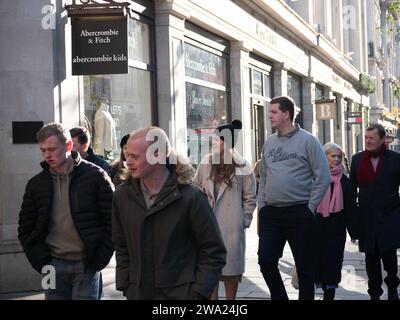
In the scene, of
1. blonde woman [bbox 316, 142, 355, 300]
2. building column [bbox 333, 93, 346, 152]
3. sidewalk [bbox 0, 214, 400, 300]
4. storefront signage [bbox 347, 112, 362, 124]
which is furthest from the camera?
storefront signage [bbox 347, 112, 362, 124]

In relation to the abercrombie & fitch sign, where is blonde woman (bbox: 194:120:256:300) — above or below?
below

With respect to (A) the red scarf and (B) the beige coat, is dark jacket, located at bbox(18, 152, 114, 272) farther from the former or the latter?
(A) the red scarf

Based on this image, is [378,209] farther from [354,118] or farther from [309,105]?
[354,118]

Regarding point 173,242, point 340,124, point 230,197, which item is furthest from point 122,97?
point 340,124

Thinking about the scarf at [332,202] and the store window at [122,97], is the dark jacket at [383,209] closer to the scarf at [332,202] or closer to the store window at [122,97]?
the scarf at [332,202]

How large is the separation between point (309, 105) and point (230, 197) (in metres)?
18.5

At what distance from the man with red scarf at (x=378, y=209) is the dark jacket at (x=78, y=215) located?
11.7ft

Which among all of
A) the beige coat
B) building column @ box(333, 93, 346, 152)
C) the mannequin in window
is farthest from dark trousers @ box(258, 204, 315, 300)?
building column @ box(333, 93, 346, 152)

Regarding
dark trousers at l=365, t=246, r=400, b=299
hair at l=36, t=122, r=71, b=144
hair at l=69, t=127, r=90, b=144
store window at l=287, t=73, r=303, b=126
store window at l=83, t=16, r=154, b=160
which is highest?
store window at l=287, t=73, r=303, b=126

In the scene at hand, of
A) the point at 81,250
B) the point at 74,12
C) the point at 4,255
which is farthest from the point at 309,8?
the point at 81,250

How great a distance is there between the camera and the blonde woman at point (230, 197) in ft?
22.0

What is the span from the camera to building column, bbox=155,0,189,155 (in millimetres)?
11922

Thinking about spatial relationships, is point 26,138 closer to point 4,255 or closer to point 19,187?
point 19,187

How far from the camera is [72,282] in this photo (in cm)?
499
